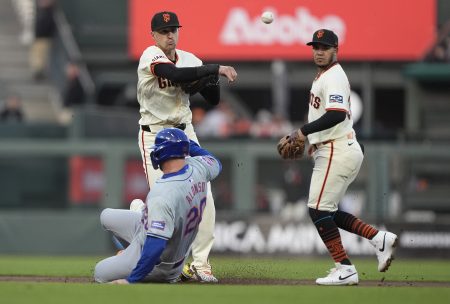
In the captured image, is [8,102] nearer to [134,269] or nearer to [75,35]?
[75,35]

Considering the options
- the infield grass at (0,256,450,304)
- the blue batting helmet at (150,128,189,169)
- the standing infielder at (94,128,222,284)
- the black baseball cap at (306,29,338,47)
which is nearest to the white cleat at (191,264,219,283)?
the standing infielder at (94,128,222,284)

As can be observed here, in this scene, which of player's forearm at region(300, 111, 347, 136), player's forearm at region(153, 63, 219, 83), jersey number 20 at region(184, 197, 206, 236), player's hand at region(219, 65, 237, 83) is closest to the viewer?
jersey number 20 at region(184, 197, 206, 236)

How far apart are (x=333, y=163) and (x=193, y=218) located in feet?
4.77

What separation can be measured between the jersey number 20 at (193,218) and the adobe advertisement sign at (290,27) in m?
11.7

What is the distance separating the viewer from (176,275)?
30.6ft

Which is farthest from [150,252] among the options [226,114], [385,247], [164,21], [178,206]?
[226,114]

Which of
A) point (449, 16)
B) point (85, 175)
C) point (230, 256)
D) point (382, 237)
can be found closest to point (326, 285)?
point (382, 237)

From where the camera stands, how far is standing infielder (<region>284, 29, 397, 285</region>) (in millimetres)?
9617

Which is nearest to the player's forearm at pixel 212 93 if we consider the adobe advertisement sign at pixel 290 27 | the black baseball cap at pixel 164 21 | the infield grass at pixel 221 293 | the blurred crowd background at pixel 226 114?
the black baseball cap at pixel 164 21

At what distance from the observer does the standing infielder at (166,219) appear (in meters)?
8.61

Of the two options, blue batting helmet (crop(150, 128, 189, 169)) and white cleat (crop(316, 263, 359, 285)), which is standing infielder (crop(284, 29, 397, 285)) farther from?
blue batting helmet (crop(150, 128, 189, 169))

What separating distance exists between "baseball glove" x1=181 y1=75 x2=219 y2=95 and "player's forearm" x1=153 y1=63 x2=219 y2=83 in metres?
0.17

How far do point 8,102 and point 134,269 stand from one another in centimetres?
999

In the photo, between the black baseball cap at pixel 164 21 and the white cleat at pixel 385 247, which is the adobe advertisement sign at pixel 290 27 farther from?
the white cleat at pixel 385 247
